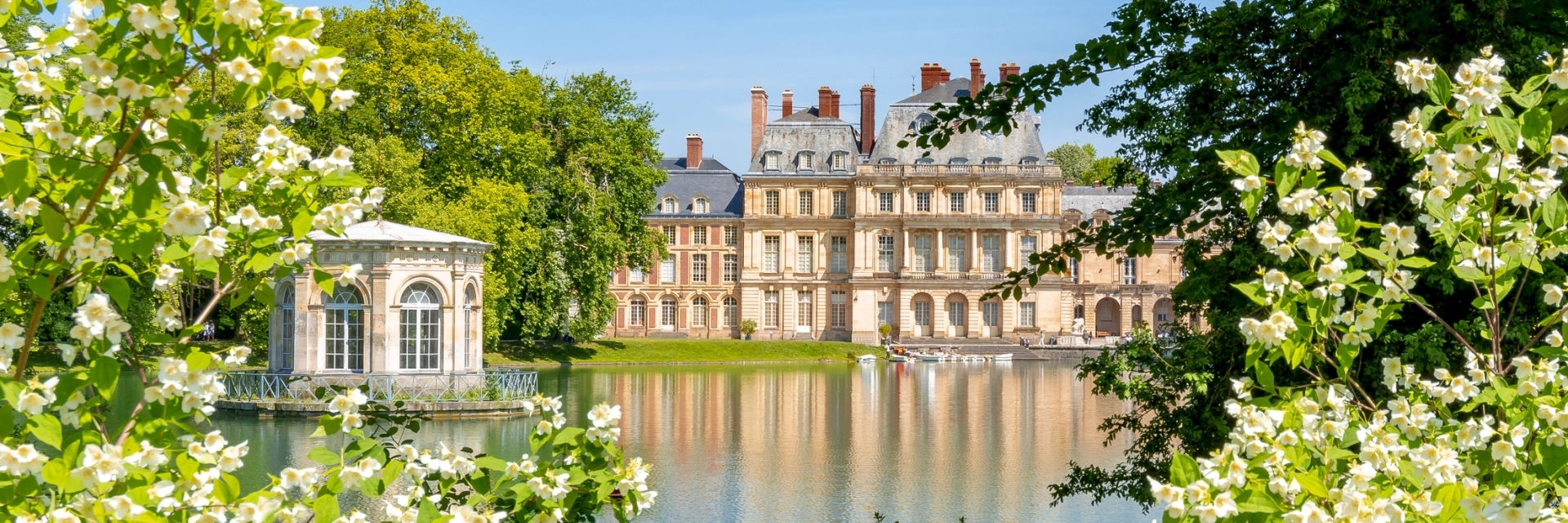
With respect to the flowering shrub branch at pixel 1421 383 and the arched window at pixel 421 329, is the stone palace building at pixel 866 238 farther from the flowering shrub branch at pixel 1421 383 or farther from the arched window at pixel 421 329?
the flowering shrub branch at pixel 1421 383

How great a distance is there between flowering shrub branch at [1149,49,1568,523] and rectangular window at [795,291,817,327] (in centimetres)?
5187

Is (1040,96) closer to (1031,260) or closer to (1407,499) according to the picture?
(1031,260)

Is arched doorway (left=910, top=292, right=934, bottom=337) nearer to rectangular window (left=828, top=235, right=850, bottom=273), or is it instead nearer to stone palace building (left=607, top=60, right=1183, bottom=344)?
stone palace building (left=607, top=60, right=1183, bottom=344)

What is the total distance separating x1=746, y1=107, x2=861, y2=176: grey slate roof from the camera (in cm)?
5425

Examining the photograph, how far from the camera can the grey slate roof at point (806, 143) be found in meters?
54.2

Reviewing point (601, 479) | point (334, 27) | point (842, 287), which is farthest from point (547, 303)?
point (601, 479)

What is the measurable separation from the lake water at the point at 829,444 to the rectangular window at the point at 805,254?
73.0ft

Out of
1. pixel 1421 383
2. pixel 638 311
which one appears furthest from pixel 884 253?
pixel 1421 383

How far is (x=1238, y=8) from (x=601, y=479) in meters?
4.99

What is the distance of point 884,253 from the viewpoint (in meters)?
55.1

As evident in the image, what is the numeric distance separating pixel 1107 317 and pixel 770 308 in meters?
13.5

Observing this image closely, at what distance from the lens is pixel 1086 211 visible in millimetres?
55688

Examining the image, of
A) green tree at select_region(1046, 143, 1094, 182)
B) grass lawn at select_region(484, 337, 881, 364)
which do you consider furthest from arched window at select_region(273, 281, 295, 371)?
green tree at select_region(1046, 143, 1094, 182)

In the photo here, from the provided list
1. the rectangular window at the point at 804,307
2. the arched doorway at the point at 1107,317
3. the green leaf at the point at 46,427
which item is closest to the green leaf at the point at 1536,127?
the green leaf at the point at 46,427
